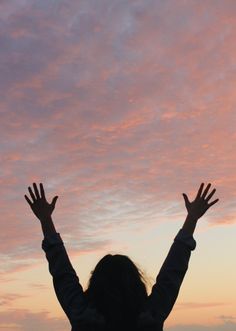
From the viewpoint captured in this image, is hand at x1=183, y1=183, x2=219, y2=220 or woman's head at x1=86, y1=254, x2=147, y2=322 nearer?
woman's head at x1=86, y1=254, x2=147, y2=322

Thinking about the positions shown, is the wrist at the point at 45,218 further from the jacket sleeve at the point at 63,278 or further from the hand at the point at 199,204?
the hand at the point at 199,204

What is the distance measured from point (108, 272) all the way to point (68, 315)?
55 cm

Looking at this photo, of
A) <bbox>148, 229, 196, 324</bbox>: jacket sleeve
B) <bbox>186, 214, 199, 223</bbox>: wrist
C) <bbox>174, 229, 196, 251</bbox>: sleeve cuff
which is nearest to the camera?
Answer: <bbox>148, 229, 196, 324</bbox>: jacket sleeve

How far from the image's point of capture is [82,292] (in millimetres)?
4254

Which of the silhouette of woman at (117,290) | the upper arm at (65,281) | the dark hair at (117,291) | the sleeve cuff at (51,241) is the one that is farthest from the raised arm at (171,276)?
the sleeve cuff at (51,241)

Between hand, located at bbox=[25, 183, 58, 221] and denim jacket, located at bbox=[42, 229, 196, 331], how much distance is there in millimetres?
455

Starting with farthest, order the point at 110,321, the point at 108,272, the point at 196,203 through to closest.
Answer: the point at 196,203
the point at 108,272
the point at 110,321

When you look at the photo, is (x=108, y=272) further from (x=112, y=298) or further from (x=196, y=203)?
(x=196, y=203)

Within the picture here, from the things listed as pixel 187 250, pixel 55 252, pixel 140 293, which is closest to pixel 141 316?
pixel 140 293

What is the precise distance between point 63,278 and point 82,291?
0.24m

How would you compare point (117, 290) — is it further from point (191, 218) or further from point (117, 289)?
point (191, 218)

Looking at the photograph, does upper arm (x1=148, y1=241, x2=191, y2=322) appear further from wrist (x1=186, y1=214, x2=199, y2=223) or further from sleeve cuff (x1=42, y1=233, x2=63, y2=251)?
sleeve cuff (x1=42, y1=233, x2=63, y2=251)

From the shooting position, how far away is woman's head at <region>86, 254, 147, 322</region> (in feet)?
13.0

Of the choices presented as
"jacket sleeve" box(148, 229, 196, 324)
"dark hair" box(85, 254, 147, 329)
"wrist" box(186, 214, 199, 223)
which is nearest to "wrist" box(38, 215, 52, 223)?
"dark hair" box(85, 254, 147, 329)
